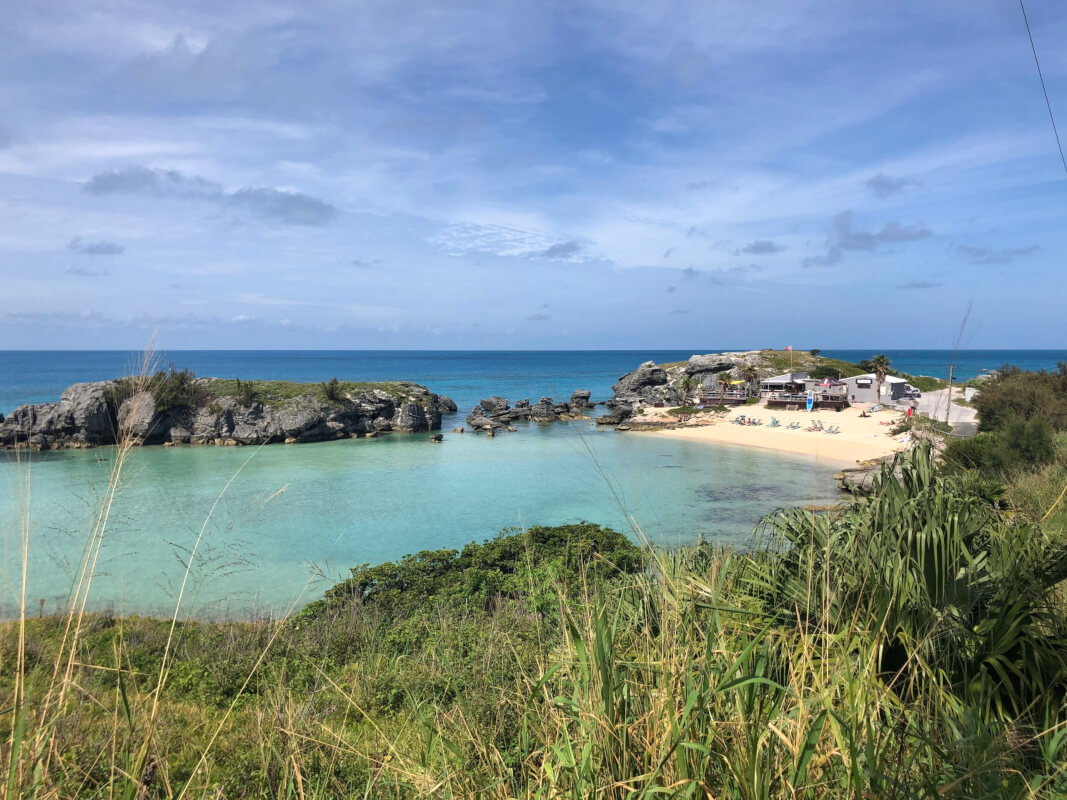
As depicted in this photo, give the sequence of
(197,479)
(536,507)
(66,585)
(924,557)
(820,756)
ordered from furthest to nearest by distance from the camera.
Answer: (197,479), (536,507), (66,585), (924,557), (820,756)

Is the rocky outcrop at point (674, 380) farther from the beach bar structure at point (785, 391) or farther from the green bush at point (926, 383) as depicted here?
the green bush at point (926, 383)

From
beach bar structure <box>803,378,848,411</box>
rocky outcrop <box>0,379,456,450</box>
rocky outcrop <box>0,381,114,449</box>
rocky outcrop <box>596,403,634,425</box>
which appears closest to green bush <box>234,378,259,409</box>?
rocky outcrop <box>0,379,456,450</box>

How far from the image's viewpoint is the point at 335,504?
66.7 ft

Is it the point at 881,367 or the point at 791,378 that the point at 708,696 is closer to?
the point at 791,378

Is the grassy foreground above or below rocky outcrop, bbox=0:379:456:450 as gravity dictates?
above

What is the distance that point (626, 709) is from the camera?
2053 millimetres

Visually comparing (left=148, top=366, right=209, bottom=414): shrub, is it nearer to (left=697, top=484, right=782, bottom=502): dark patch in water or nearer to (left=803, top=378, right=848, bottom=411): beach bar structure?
(left=697, top=484, right=782, bottom=502): dark patch in water

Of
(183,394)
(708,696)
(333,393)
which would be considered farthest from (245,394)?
(708,696)

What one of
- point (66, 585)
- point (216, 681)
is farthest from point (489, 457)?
point (216, 681)

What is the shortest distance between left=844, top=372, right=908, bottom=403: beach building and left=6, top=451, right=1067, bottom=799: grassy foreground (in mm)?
43358

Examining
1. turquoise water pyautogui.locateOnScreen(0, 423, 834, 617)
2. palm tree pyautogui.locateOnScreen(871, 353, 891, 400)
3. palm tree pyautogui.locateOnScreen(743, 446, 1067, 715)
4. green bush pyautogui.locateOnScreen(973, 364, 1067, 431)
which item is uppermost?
palm tree pyautogui.locateOnScreen(871, 353, 891, 400)

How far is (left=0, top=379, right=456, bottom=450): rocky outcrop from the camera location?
1226 inches

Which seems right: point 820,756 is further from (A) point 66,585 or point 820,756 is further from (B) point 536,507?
(B) point 536,507

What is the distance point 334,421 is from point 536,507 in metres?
21.0
